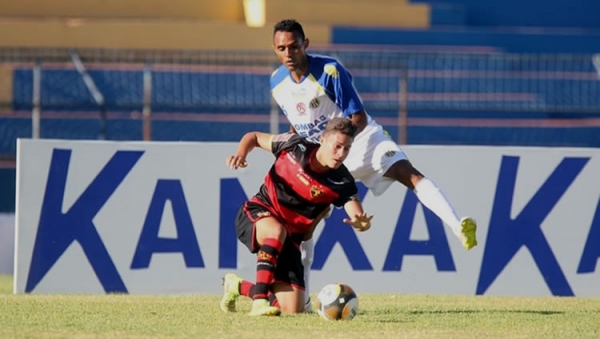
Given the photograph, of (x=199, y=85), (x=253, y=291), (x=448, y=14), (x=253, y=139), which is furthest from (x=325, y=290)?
(x=448, y=14)

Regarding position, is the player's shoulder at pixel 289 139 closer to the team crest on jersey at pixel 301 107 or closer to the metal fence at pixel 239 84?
the team crest on jersey at pixel 301 107

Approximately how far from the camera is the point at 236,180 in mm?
10148

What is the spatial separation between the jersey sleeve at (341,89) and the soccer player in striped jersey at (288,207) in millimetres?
388

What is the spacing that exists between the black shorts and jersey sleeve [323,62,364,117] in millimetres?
875

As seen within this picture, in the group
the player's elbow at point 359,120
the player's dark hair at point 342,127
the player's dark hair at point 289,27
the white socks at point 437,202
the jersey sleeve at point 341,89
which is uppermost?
the player's dark hair at point 289,27

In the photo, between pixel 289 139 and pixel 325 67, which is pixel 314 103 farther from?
pixel 289 139

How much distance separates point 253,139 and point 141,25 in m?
13.6

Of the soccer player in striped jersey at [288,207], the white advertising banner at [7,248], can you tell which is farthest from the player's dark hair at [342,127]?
the white advertising banner at [7,248]

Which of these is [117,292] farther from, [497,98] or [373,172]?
[497,98]

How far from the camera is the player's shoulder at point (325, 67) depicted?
7.99 m

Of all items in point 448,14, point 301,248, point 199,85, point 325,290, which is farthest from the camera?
point 448,14

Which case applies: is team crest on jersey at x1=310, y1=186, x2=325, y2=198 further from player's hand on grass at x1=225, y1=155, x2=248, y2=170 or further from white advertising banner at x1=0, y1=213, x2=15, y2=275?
white advertising banner at x1=0, y1=213, x2=15, y2=275

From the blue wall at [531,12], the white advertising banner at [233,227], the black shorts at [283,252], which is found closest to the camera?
the black shorts at [283,252]

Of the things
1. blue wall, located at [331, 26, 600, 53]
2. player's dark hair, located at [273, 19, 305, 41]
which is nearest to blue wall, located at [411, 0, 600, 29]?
blue wall, located at [331, 26, 600, 53]
